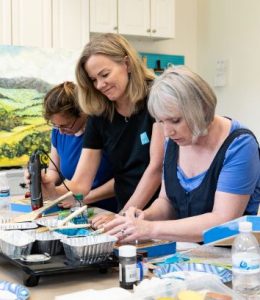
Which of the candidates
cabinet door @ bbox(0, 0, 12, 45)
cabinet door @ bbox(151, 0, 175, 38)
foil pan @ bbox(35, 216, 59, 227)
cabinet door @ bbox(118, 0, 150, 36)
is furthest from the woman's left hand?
cabinet door @ bbox(151, 0, 175, 38)

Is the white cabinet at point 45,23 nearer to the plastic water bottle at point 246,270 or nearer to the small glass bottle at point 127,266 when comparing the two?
the small glass bottle at point 127,266

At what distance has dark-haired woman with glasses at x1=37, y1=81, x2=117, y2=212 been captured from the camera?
7.03ft

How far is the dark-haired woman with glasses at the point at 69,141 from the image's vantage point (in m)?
2.14

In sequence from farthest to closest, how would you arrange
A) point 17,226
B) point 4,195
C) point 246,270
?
point 4,195 → point 17,226 → point 246,270

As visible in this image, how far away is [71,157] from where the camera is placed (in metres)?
2.43

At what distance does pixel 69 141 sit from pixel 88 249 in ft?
3.82

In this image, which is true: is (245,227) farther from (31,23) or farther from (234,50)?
(234,50)

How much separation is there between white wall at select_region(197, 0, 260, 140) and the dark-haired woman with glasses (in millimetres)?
1948

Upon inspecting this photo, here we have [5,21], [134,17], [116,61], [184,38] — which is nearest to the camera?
[116,61]

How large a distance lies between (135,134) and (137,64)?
293 millimetres

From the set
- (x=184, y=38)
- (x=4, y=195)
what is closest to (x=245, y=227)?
(x=4, y=195)

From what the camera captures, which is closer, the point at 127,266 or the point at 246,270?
the point at 246,270

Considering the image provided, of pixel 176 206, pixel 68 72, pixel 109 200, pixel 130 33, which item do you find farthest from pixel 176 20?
pixel 176 206

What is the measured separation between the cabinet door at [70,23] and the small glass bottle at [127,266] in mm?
2644
